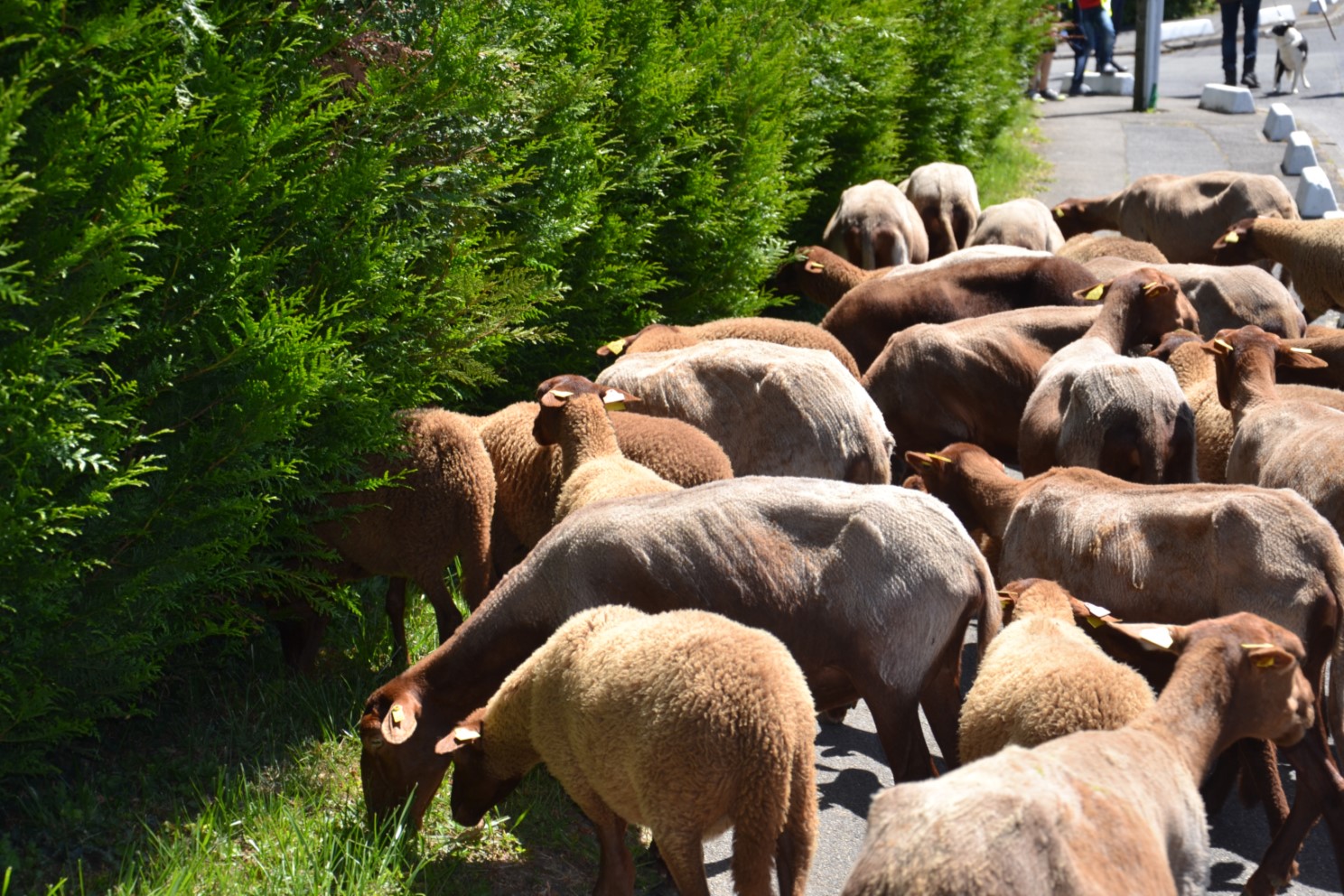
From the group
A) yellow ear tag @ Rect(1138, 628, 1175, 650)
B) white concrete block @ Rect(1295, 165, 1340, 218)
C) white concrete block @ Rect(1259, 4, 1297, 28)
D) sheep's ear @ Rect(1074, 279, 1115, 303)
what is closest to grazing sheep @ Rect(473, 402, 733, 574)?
yellow ear tag @ Rect(1138, 628, 1175, 650)

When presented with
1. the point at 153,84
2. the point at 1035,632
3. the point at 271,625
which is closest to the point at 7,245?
the point at 153,84

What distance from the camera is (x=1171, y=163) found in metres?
20.0

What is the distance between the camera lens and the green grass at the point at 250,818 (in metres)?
4.80

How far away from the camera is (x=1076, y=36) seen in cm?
2914

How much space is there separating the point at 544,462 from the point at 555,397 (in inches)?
19.2

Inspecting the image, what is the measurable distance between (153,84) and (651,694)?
269cm

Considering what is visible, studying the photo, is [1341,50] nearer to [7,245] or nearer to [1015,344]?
[1015,344]

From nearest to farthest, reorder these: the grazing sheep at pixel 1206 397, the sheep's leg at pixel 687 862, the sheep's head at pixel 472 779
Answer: the sheep's leg at pixel 687 862 → the sheep's head at pixel 472 779 → the grazing sheep at pixel 1206 397

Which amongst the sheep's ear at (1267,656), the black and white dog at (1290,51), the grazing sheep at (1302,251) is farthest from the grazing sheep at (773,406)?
the black and white dog at (1290,51)

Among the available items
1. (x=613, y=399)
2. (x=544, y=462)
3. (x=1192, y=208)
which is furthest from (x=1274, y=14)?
(x=544, y=462)

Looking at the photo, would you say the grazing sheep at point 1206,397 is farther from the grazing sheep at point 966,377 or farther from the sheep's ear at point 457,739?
the sheep's ear at point 457,739

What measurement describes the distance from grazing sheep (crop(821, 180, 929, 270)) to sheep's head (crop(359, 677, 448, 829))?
7.88 meters

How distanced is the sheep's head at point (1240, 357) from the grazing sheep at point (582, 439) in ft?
10.4

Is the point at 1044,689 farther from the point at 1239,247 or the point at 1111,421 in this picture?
the point at 1239,247
